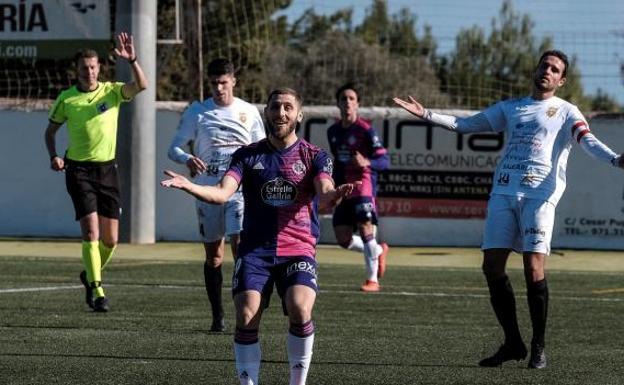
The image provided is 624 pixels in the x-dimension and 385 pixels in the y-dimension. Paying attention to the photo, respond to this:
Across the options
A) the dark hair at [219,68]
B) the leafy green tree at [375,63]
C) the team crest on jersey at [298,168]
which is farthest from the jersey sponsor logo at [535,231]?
the leafy green tree at [375,63]

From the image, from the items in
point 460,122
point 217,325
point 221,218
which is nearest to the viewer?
point 460,122

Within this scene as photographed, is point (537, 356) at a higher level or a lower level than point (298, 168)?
lower

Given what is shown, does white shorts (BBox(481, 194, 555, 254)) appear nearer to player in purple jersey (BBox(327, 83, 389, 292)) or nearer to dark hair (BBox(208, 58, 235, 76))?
dark hair (BBox(208, 58, 235, 76))

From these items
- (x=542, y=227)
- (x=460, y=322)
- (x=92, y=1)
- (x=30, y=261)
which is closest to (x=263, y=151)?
(x=542, y=227)

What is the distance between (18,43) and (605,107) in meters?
10.0

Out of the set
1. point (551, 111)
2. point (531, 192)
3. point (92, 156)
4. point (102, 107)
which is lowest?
point (92, 156)

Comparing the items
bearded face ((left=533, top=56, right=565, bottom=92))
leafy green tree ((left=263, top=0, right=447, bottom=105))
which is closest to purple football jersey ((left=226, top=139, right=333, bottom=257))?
bearded face ((left=533, top=56, right=565, bottom=92))

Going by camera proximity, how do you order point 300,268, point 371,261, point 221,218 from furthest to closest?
point 371,261, point 221,218, point 300,268

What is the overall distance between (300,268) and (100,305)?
4.58 meters

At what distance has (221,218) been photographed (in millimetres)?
10961

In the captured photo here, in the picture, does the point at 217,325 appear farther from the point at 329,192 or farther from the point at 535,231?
the point at 329,192

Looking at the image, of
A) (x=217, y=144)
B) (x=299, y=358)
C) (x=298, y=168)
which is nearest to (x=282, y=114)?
(x=298, y=168)

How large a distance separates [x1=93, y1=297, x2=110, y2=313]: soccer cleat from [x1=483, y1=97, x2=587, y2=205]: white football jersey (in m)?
4.02

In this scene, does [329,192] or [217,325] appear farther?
[217,325]
